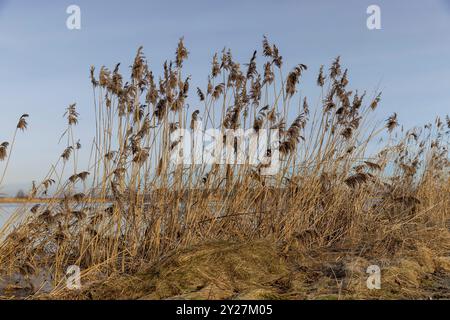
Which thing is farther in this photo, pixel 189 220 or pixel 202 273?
pixel 189 220

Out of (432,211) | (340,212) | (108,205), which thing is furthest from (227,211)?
(432,211)

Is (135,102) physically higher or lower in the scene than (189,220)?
higher

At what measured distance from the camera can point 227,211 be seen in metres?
5.23

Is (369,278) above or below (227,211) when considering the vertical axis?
below

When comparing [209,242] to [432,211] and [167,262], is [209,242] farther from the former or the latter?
[432,211]
